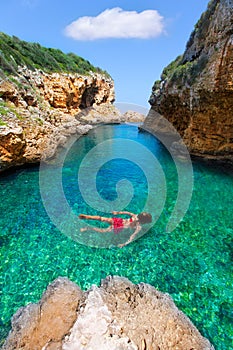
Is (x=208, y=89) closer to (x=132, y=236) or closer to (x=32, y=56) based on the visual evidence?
(x=132, y=236)

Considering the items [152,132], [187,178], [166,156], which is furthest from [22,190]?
[152,132]

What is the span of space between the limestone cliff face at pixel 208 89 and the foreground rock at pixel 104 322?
36.8 ft

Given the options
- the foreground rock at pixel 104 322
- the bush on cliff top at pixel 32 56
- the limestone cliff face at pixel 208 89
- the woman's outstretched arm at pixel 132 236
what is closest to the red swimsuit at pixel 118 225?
the woman's outstretched arm at pixel 132 236

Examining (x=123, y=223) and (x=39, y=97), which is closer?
(x=123, y=223)

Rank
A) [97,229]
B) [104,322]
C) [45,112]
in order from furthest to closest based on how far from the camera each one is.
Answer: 1. [45,112]
2. [97,229]
3. [104,322]

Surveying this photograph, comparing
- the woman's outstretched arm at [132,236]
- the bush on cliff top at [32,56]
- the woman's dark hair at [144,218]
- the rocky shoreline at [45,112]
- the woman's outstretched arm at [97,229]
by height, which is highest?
the bush on cliff top at [32,56]

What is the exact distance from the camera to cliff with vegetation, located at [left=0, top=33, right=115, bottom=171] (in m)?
10.5

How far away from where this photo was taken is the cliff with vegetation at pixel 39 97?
10453 millimetres

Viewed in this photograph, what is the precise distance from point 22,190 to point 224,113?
1212 centimetres

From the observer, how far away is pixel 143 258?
228 inches

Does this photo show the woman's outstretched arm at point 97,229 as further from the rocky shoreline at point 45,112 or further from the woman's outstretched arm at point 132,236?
the rocky shoreline at point 45,112

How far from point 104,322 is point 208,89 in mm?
12444

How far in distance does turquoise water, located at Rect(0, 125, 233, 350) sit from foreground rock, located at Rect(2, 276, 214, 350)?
127cm

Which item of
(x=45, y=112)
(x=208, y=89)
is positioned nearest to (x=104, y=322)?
(x=208, y=89)
